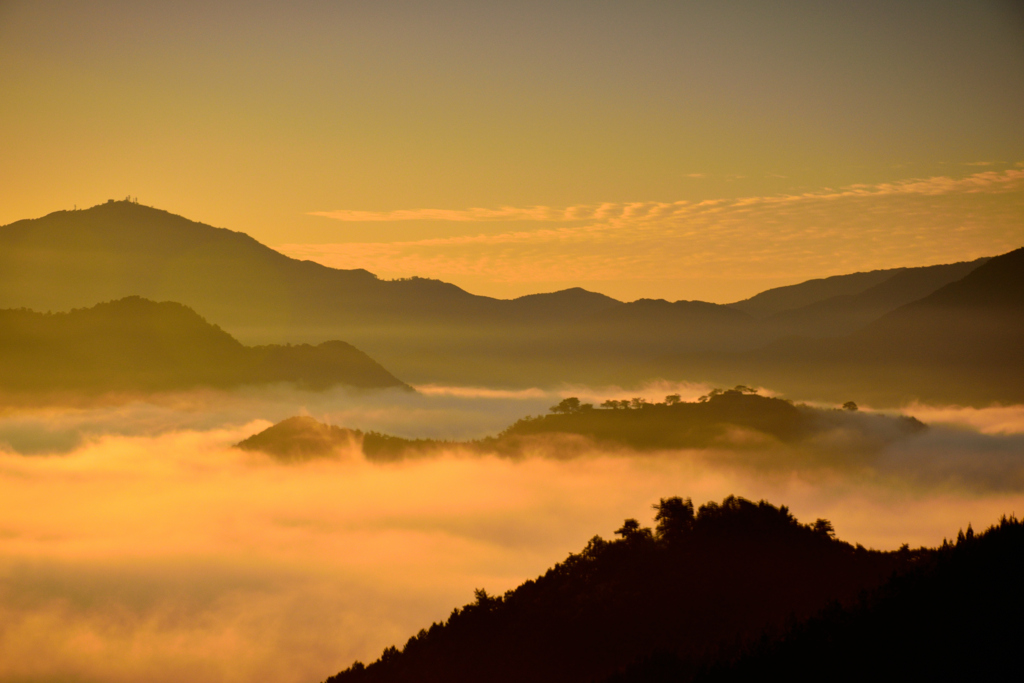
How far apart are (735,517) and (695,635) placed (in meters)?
19.0

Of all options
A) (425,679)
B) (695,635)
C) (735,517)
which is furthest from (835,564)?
(425,679)

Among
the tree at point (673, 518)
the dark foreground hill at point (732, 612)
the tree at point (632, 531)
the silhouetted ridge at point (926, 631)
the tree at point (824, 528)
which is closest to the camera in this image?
the silhouetted ridge at point (926, 631)

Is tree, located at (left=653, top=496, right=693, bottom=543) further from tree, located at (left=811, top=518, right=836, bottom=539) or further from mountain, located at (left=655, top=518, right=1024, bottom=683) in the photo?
mountain, located at (left=655, top=518, right=1024, bottom=683)

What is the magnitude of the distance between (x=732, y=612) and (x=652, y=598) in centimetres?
913

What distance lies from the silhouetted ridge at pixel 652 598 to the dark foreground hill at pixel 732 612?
0.17m

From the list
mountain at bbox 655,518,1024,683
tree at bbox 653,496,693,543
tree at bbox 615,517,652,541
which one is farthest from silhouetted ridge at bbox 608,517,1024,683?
tree at bbox 615,517,652,541

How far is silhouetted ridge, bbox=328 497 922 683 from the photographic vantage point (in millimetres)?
82062

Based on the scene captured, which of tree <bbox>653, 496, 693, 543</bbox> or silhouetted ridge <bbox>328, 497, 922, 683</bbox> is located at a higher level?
tree <bbox>653, 496, 693, 543</bbox>

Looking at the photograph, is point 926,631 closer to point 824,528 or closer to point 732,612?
point 732,612

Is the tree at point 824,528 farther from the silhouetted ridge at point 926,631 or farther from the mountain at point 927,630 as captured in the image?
the mountain at point 927,630

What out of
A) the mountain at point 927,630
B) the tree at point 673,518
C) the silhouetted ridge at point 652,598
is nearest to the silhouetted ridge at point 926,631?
the mountain at point 927,630

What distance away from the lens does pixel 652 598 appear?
87.8m

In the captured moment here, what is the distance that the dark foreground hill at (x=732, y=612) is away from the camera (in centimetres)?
5459

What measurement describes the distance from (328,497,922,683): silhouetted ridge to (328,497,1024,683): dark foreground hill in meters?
0.17
